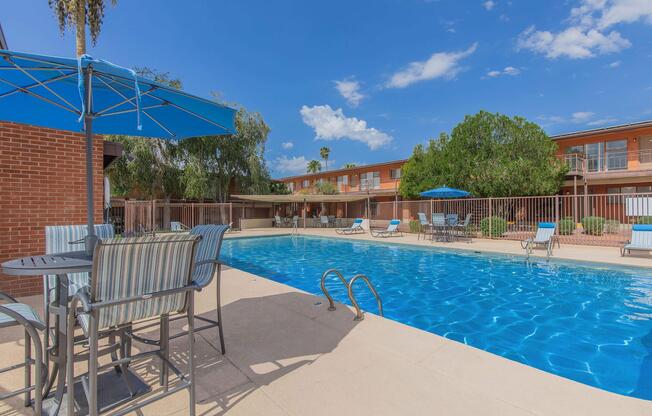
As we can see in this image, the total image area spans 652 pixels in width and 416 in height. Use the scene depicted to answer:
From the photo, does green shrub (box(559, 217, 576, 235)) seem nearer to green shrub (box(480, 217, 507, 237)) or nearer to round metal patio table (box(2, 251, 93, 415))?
green shrub (box(480, 217, 507, 237))

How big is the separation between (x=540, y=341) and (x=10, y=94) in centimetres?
659

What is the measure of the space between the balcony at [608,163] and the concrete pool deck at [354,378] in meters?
19.5

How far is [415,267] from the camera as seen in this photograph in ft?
31.6

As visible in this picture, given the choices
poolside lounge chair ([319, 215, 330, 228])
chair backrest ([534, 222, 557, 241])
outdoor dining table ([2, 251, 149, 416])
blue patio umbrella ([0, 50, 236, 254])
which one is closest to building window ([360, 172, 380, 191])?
poolside lounge chair ([319, 215, 330, 228])

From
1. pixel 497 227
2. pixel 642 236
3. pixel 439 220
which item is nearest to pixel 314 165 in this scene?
pixel 439 220

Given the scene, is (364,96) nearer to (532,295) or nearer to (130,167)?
(130,167)

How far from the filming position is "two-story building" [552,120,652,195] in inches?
704

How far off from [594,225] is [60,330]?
708 inches

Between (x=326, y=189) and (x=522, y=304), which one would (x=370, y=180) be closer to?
(x=326, y=189)

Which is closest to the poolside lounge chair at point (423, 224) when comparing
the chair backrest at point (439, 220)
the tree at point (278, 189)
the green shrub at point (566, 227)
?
the chair backrest at point (439, 220)

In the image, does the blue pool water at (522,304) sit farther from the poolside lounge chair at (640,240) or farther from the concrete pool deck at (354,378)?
the poolside lounge chair at (640,240)

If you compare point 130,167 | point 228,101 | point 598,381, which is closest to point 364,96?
point 228,101

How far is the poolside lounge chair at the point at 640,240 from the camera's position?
9.26 m

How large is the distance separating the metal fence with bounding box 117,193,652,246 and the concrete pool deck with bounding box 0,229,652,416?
12.5 m
